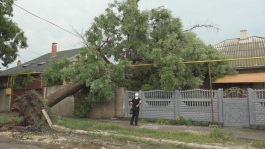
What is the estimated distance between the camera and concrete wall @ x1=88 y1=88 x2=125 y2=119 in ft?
47.9

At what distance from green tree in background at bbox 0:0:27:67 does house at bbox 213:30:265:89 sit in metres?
14.9

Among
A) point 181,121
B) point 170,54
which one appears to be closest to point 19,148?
point 181,121

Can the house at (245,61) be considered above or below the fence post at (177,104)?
above

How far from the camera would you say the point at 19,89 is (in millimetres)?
20344

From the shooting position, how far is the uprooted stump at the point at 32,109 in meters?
→ 10.8

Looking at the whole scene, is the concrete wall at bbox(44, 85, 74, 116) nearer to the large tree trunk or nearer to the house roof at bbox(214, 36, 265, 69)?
the large tree trunk

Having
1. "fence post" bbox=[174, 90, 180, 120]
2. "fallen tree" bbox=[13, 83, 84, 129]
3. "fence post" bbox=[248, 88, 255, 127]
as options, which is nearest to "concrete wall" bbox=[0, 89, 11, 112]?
"fallen tree" bbox=[13, 83, 84, 129]

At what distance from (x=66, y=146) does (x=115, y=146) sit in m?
1.56

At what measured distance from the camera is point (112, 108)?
14.8 meters

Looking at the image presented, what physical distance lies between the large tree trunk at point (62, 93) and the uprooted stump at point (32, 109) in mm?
2438

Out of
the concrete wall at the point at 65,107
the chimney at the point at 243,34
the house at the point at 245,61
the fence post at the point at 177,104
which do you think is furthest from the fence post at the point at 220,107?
the chimney at the point at 243,34

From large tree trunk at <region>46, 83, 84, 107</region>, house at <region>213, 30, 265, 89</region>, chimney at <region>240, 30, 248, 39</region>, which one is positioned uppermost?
chimney at <region>240, 30, 248, 39</region>

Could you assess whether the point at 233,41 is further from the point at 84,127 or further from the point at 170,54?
the point at 84,127

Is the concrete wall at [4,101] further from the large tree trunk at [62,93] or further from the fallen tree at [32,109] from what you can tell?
the fallen tree at [32,109]
